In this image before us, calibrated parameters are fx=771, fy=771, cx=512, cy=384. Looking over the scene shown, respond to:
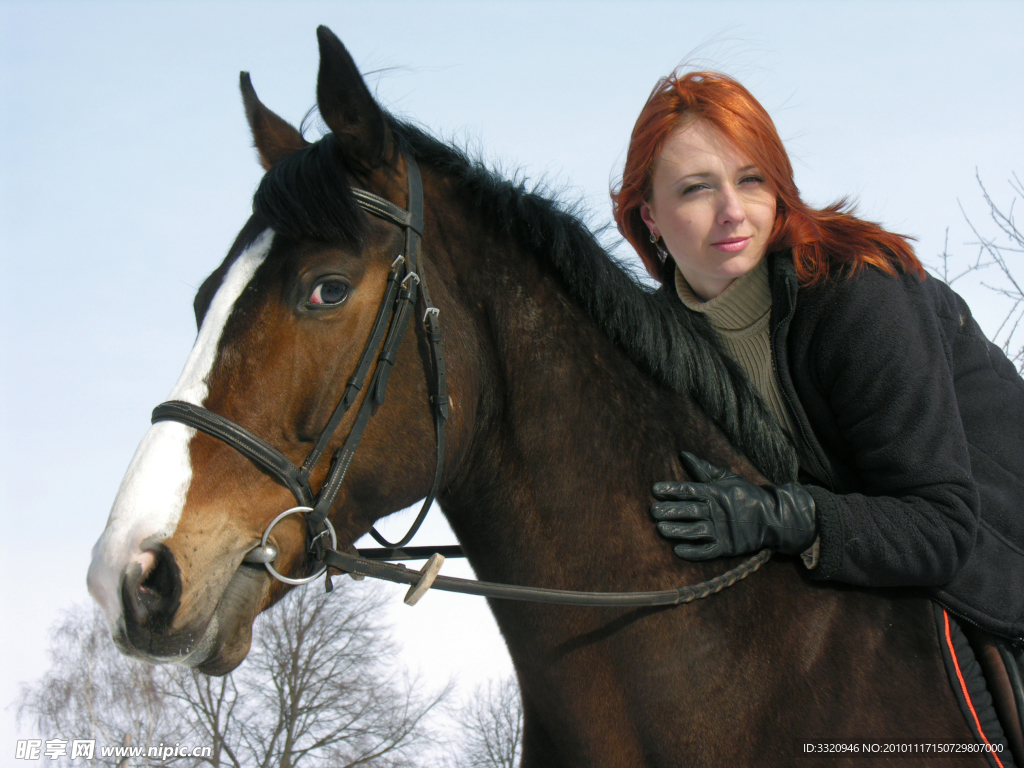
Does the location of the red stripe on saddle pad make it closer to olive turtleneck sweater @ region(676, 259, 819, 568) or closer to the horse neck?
olive turtleneck sweater @ region(676, 259, 819, 568)

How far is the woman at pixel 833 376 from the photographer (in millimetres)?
2232

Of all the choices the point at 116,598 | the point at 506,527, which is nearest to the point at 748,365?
the point at 506,527

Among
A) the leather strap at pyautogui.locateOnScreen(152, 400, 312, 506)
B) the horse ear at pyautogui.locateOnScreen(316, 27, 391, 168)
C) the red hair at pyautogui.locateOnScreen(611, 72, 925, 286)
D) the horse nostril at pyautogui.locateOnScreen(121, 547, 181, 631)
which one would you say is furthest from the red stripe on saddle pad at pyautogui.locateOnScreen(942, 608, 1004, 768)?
the horse ear at pyautogui.locateOnScreen(316, 27, 391, 168)

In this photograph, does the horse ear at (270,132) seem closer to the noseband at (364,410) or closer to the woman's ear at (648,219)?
the noseband at (364,410)

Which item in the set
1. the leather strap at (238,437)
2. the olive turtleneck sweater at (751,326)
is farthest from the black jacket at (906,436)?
the leather strap at (238,437)

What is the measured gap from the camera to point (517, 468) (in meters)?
2.38

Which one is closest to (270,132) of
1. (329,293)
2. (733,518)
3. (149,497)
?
(329,293)

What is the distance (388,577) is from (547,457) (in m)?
0.59

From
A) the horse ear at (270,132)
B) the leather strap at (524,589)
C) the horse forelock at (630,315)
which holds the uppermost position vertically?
the horse ear at (270,132)

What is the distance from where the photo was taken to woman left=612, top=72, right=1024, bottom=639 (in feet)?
7.32

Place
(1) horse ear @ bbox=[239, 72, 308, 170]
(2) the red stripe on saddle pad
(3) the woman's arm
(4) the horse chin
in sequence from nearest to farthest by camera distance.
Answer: (4) the horse chin
(2) the red stripe on saddle pad
(3) the woman's arm
(1) horse ear @ bbox=[239, 72, 308, 170]

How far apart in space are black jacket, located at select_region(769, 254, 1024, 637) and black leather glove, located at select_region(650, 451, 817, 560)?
0.22ft

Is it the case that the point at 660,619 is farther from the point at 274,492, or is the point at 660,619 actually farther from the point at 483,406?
the point at 274,492

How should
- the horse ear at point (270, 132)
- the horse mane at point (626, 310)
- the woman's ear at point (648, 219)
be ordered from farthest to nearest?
the woman's ear at point (648, 219) → the horse ear at point (270, 132) → the horse mane at point (626, 310)
